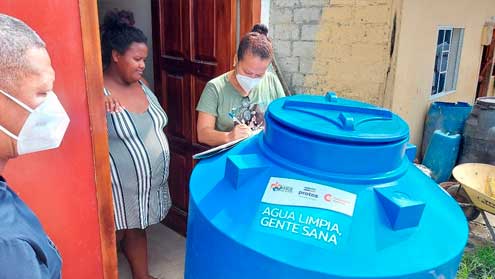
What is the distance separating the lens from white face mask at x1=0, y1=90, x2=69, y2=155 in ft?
2.97

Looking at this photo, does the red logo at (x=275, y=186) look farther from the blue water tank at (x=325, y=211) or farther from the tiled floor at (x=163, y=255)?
the tiled floor at (x=163, y=255)

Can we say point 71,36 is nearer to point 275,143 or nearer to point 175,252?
point 275,143

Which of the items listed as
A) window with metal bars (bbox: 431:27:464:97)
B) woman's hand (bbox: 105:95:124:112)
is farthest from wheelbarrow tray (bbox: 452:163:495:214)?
woman's hand (bbox: 105:95:124:112)

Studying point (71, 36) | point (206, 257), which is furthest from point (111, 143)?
point (206, 257)

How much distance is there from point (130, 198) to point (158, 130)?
0.41m

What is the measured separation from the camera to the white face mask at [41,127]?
905mm

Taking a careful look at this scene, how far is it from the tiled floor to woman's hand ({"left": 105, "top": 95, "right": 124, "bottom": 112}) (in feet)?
4.59

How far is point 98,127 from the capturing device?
139cm

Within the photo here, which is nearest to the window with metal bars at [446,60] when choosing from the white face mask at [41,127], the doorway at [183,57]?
the doorway at [183,57]

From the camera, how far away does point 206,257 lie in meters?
1.05

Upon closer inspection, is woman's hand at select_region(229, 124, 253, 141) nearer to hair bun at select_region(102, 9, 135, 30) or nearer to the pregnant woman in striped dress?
the pregnant woman in striped dress

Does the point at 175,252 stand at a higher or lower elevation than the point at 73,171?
lower

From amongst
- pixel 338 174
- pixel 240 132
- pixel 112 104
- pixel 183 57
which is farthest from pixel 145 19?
pixel 338 174

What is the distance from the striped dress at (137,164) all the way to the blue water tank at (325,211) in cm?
98
